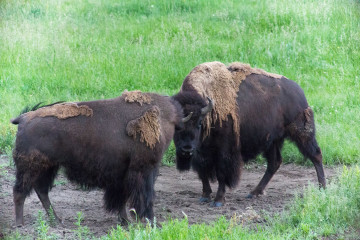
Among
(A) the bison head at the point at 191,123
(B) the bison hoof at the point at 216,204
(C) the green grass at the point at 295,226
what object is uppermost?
(A) the bison head at the point at 191,123

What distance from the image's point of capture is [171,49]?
11586mm

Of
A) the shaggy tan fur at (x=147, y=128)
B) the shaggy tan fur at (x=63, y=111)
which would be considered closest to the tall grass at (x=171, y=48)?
the shaggy tan fur at (x=63, y=111)

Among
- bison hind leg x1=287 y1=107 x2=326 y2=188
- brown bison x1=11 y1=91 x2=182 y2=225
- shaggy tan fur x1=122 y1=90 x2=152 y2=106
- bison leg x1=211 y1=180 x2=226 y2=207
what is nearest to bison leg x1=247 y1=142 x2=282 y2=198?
bison hind leg x1=287 y1=107 x2=326 y2=188

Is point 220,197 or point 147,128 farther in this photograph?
point 220,197

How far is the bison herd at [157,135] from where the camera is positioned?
558cm

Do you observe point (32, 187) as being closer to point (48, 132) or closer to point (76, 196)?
point (48, 132)

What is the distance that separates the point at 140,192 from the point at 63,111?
111 centimetres

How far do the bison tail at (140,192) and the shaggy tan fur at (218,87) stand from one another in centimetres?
137

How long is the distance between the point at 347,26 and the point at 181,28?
3.46 meters

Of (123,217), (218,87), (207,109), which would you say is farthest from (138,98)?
(218,87)

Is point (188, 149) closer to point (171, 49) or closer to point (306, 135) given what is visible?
point (306, 135)

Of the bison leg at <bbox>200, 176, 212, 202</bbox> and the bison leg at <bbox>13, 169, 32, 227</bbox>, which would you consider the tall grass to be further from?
the bison leg at <bbox>13, 169, 32, 227</bbox>

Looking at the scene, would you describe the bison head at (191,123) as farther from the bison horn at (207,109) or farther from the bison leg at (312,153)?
the bison leg at (312,153)

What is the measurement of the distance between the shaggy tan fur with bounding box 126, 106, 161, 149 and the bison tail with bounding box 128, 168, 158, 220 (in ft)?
1.07
